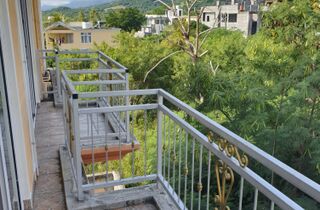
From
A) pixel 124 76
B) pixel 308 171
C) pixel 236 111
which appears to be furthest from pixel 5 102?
pixel 308 171

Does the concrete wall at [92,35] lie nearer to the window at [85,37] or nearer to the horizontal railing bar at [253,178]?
the window at [85,37]

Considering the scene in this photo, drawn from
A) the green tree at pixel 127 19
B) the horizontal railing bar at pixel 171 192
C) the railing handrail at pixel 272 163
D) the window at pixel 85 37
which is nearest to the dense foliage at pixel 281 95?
the horizontal railing bar at pixel 171 192

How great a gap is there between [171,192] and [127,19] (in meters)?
34.3

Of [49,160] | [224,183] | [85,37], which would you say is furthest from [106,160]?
[85,37]

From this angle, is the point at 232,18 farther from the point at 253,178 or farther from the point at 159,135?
the point at 253,178

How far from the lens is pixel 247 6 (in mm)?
27703

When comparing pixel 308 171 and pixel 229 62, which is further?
pixel 229 62

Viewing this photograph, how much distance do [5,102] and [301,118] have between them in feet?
10.3

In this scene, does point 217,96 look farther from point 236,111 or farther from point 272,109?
point 272,109

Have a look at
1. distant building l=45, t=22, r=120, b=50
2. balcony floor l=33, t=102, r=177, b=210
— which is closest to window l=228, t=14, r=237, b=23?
distant building l=45, t=22, r=120, b=50

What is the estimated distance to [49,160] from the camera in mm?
3273

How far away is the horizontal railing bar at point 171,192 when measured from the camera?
2143 millimetres

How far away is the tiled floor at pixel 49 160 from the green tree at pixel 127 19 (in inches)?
1199

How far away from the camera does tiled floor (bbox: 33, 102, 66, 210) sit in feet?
8.27
